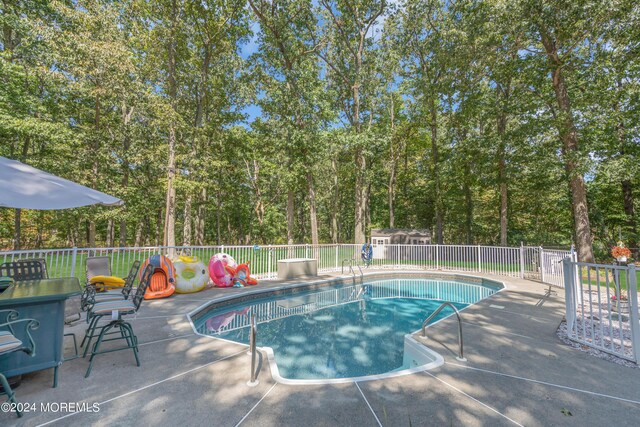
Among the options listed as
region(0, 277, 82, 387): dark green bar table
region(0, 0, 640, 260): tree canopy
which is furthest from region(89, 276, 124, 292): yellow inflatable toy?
region(0, 0, 640, 260): tree canopy

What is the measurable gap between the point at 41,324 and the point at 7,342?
523 mm

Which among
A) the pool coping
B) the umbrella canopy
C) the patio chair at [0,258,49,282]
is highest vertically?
the umbrella canopy

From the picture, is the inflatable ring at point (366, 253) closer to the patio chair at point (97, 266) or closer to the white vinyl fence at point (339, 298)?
the white vinyl fence at point (339, 298)

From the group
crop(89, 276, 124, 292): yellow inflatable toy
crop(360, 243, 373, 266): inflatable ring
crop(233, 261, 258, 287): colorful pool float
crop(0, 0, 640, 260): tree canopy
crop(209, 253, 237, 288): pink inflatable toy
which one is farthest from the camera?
crop(360, 243, 373, 266): inflatable ring

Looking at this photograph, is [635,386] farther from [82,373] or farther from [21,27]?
[21,27]

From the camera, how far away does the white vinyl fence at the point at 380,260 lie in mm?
7214

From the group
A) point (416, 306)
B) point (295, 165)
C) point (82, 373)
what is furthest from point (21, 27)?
point (416, 306)

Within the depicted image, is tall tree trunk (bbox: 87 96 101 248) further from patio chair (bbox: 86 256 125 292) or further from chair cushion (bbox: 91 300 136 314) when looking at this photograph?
chair cushion (bbox: 91 300 136 314)

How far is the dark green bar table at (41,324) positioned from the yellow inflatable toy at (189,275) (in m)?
4.11

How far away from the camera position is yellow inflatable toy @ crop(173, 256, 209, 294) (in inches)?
268

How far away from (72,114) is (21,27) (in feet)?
13.8

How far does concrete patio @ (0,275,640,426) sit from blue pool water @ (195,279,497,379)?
130 cm

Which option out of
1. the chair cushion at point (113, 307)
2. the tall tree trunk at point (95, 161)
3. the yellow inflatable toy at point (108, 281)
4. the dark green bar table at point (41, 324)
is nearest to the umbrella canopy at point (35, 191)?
the dark green bar table at point (41, 324)

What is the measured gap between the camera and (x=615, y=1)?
→ 324 inches
